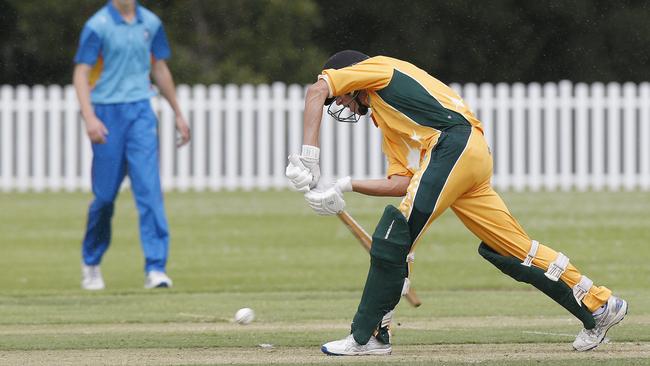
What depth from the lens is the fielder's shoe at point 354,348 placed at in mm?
7879

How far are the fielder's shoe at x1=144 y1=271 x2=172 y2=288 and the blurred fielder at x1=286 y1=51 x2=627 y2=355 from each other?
400 centimetres

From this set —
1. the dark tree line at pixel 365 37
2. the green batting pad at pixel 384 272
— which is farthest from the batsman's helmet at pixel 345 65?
the dark tree line at pixel 365 37

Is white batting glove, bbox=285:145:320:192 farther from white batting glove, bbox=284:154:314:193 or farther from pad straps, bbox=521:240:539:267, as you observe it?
pad straps, bbox=521:240:539:267

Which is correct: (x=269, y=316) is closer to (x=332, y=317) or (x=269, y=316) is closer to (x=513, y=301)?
(x=332, y=317)

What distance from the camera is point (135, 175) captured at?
37.9ft

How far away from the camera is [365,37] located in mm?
26906

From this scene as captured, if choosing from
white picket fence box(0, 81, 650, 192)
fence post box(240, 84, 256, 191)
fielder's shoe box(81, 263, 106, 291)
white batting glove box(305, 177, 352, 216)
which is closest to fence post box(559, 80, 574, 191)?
white picket fence box(0, 81, 650, 192)

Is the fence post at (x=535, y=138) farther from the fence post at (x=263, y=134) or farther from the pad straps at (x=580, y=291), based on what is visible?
the pad straps at (x=580, y=291)

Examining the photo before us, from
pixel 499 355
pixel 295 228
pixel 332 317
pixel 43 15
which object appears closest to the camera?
pixel 499 355

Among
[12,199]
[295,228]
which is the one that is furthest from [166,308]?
[12,199]

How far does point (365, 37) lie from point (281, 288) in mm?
15263

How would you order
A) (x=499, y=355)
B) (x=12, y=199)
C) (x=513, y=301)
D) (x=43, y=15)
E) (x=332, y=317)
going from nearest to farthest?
(x=499, y=355) < (x=332, y=317) < (x=513, y=301) < (x=12, y=199) < (x=43, y=15)

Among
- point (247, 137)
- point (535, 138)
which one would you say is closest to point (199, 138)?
point (247, 137)

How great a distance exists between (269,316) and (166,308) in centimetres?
87
